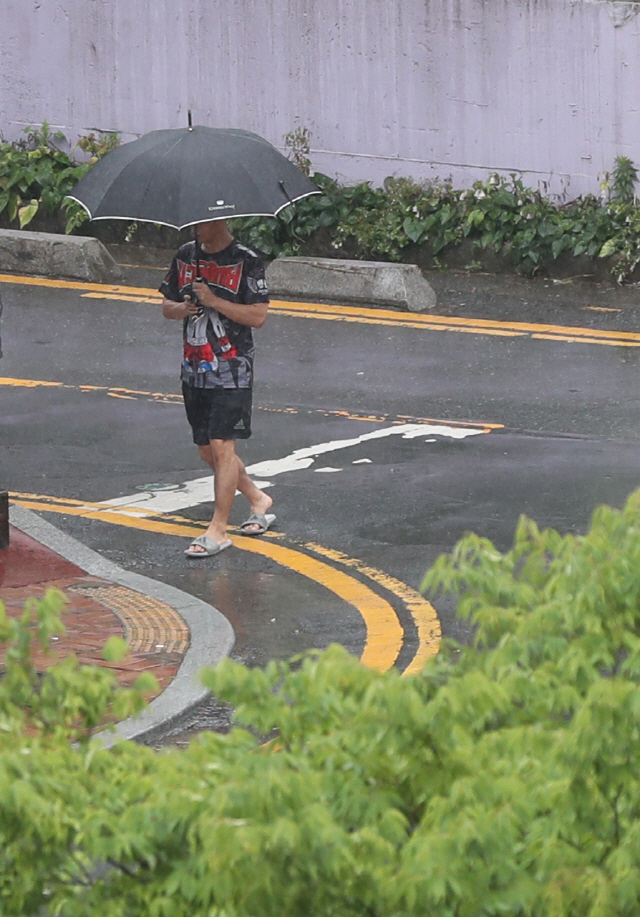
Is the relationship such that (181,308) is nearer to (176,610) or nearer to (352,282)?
(176,610)

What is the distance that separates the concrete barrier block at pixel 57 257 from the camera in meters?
16.2

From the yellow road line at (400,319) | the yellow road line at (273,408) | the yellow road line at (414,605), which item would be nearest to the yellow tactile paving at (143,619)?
the yellow road line at (414,605)

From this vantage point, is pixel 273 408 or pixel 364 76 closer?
pixel 273 408

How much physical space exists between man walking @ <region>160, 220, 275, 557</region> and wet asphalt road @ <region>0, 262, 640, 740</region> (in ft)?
1.37

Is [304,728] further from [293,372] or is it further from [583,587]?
[293,372]

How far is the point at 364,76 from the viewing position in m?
16.8

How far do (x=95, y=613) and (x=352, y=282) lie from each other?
8.05 metres

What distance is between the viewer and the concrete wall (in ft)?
52.1

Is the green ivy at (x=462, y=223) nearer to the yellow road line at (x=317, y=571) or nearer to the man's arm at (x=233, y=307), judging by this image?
the yellow road line at (x=317, y=571)

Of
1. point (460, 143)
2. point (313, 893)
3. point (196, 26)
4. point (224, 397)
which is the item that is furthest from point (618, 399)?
point (313, 893)

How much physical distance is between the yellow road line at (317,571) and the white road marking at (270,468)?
19 cm

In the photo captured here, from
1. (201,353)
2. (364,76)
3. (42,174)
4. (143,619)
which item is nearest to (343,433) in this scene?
(201,353)

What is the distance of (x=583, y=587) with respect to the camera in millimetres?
3162

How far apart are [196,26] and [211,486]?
9.06 metres
